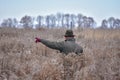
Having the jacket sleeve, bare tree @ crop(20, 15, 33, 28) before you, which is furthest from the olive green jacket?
bare tree @ crop(20, 15, 33, 28)

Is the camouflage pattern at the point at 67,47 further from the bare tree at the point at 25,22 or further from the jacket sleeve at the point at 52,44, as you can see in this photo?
the bare tree at the point at 25,22

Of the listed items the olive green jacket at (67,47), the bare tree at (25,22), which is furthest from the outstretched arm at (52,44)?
the bare tree at (25,22)

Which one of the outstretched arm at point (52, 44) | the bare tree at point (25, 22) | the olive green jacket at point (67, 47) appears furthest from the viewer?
the bare tree at point (25, 22)

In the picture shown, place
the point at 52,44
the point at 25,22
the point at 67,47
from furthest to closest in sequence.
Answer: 1. the point at 25,22
2. the point at 67,47
3. the point at 52,44

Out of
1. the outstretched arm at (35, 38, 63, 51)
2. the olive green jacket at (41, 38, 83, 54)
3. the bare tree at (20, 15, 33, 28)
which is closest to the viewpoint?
the outstretched arm at (35, 38, 63, 51)

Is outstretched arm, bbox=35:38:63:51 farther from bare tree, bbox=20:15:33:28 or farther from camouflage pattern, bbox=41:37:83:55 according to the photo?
→ bare tree, bbox=20:15:33:28

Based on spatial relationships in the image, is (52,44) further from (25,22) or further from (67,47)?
(25,22)

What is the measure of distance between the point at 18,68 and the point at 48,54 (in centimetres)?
328

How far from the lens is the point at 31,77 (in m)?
6.16

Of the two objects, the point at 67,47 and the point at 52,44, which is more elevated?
the point at 52,44

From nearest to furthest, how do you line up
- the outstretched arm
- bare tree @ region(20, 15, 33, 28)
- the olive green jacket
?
the outstretched arm, the olive green jacket, bare tree @ region(20, 15, 33, 28)

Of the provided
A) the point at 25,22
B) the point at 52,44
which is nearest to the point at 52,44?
the point at 52,44

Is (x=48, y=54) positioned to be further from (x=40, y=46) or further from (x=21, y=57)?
(x=21, y=57)

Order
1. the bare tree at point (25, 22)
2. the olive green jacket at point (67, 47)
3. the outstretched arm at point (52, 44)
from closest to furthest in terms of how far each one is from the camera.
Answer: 1. the outstretched arm at point (52, 44)
2. the olive green jacket at point (67, 47)
3. the bare tree at point (25, 22)
